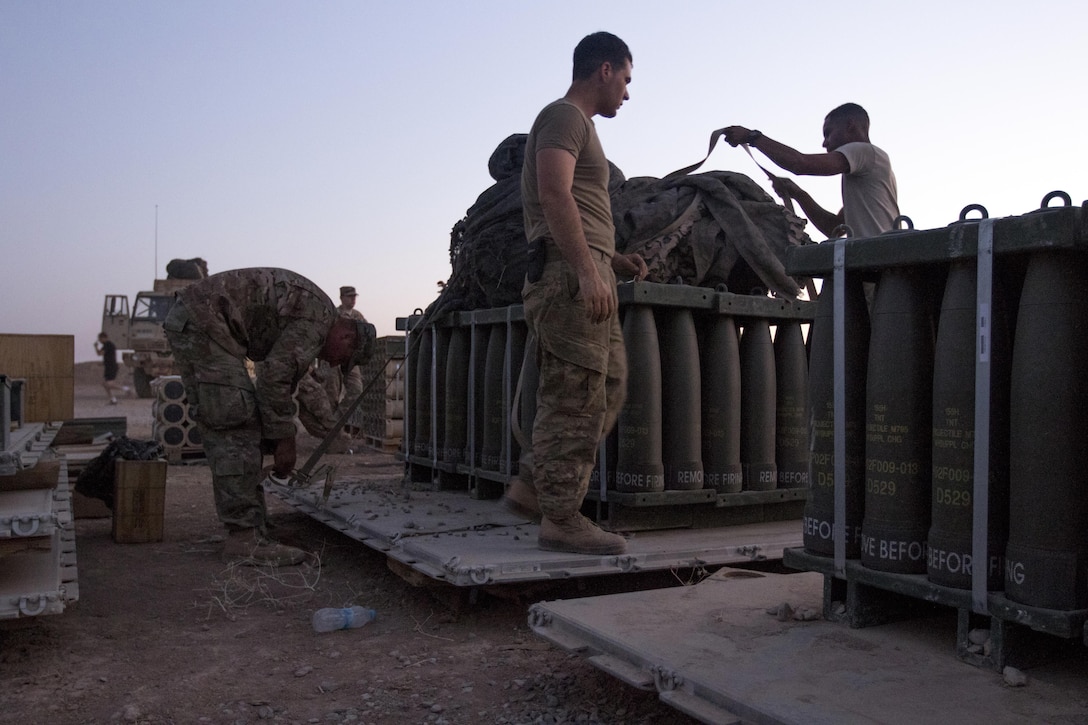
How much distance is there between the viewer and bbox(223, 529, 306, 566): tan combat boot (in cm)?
493

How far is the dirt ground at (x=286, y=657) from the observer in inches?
115

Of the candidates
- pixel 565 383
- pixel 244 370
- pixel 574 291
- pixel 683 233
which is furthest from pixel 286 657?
pixel 683 233

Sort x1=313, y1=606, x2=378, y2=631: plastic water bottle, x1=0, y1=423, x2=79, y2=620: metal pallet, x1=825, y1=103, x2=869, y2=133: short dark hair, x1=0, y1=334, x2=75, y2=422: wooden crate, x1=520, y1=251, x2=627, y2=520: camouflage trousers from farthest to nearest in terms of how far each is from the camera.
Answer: x1=0, y1=334, x2=75, y2=422: wooden crate
x1=825, y1=103, x2=869, y2=133: short dark hair
x1=313, y1=606, x2=378, y2=631: plastic water bottle
x1=520, y1=251, x2=627, y2=520: camouflage trousers
x1=0, y1=423, x2=79, y2=620: metal pallet

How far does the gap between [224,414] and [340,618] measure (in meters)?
1.56

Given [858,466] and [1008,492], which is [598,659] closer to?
[858,466]

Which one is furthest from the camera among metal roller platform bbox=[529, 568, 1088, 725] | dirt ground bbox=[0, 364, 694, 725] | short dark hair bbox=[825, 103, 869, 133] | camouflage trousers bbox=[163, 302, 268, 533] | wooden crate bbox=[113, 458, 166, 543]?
wooden crate bbox=[113, 458, 166, 543]

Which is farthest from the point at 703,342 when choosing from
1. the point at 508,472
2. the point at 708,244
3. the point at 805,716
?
the point at 805,716

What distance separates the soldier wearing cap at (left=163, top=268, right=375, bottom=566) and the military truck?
16.1 m

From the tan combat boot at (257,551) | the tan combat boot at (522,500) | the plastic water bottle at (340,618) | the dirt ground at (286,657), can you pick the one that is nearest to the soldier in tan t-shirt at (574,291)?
the tan combat boot at (522,500)

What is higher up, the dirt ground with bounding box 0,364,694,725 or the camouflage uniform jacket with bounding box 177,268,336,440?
the camouflage uniform jacket with bounding box 177,268,336,440

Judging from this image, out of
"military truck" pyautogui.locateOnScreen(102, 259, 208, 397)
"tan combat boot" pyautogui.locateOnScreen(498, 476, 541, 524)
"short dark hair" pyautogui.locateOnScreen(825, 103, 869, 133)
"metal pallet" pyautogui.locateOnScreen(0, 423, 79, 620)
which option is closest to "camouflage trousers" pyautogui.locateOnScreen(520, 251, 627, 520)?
"tan combat boot" pyautogui.locateOnScreen(498, 476, 541, 524)

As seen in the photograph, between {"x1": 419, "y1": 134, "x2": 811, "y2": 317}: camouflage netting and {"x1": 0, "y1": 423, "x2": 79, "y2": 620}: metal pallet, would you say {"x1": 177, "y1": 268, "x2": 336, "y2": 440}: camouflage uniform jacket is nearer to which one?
{"x1": 419, "y1": 134, "x2": 811, "y2": 317}: camouflage netting

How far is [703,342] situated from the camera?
4.62 metres

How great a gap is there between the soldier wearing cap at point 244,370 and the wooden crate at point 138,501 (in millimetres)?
781
